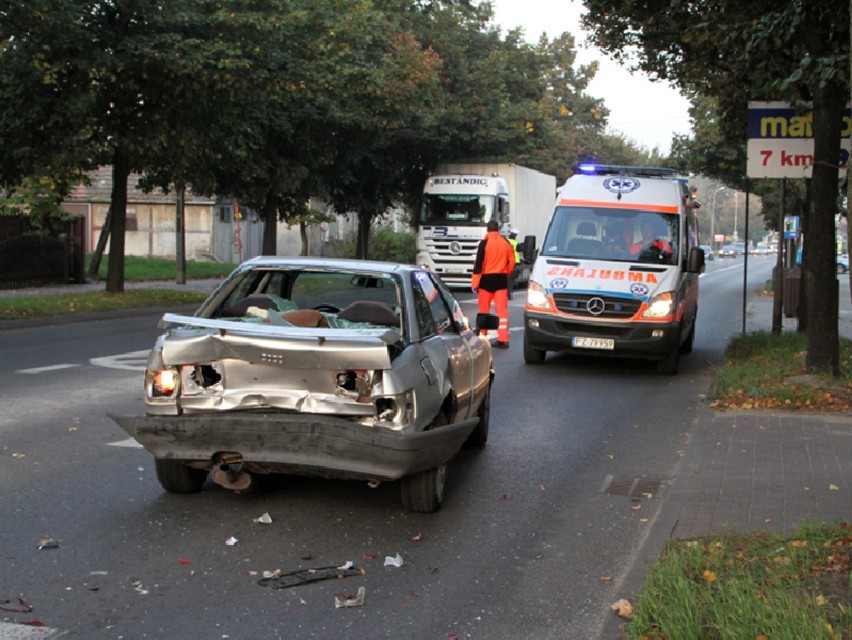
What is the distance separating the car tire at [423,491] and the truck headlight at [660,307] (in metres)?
7.05

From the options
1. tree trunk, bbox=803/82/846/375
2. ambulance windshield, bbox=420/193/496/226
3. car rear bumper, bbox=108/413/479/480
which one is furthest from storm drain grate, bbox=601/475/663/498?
ambulance windshield, bbox=420/193/496/226

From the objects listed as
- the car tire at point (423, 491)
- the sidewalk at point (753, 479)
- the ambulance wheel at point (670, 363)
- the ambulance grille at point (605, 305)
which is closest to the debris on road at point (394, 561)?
the car tire at point (423, 491)

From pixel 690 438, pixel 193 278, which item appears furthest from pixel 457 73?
pixel 690 438

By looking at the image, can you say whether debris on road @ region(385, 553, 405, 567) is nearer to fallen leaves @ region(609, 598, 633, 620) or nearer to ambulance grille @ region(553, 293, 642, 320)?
fallen leaves @ region(609, 598, 633, 620)

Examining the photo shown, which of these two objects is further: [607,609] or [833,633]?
[607,609]

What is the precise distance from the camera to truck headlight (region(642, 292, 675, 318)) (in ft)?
43.5

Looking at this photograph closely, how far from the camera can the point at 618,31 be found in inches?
675

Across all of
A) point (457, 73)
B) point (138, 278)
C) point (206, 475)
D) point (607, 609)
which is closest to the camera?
point (607, 609)

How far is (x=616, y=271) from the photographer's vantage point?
13688 millimetres

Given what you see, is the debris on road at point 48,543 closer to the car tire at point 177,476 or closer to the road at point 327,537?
the road at point 327,537

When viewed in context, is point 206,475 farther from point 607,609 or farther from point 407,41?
point 407,41

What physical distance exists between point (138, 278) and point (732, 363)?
21.9 metres

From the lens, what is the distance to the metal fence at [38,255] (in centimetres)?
2594

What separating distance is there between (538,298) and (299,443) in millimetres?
7947
